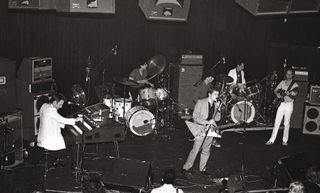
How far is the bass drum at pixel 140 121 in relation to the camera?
1128cm

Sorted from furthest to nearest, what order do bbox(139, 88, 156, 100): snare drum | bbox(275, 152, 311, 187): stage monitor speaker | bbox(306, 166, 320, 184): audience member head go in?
bbox(139, 88, 156, 100): snare drum → bbox(275, 152, 311, 187): stage monitor speaker → bbox(306, 166, 320, 184): audience member head

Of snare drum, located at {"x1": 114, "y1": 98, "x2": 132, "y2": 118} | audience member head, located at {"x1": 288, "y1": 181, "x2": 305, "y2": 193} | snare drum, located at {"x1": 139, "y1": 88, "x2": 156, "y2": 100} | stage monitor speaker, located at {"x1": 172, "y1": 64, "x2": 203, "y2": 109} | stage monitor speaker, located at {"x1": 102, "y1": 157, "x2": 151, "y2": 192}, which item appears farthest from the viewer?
stage monitor speaker, located at {"x1": 172, "y1": 64, "x2": 203, "y2": 109}

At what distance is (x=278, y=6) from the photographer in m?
10.8

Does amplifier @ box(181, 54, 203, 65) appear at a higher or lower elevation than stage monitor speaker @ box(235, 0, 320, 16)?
lower

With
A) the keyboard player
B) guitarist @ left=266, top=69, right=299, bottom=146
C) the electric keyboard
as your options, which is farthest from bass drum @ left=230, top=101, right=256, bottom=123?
the keyboard player

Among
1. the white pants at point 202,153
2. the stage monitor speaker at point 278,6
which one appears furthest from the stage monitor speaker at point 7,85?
the stage monitor speaker at point 278,6

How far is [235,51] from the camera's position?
14555mm

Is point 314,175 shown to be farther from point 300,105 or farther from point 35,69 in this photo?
point 35,69

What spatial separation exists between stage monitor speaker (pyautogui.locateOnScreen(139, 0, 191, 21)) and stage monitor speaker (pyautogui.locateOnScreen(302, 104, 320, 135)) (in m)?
3.98

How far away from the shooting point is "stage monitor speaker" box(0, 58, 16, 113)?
9.79 meters

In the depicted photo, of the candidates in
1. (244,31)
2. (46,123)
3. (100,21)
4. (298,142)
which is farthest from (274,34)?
(46,123)

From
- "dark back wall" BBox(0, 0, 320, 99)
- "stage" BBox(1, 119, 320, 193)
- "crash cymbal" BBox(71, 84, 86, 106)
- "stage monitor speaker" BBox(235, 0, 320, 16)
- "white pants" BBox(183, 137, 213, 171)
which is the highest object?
"stage monitor speaker" BBox(235, 0, 320, 16)

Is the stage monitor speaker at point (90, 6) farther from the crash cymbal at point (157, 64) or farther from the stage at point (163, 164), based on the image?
the stage at point (163, 164)

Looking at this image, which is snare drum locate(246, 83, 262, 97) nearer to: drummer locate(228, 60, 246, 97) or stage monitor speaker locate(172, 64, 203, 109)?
drummer locate(228, 60, 246, 97)
